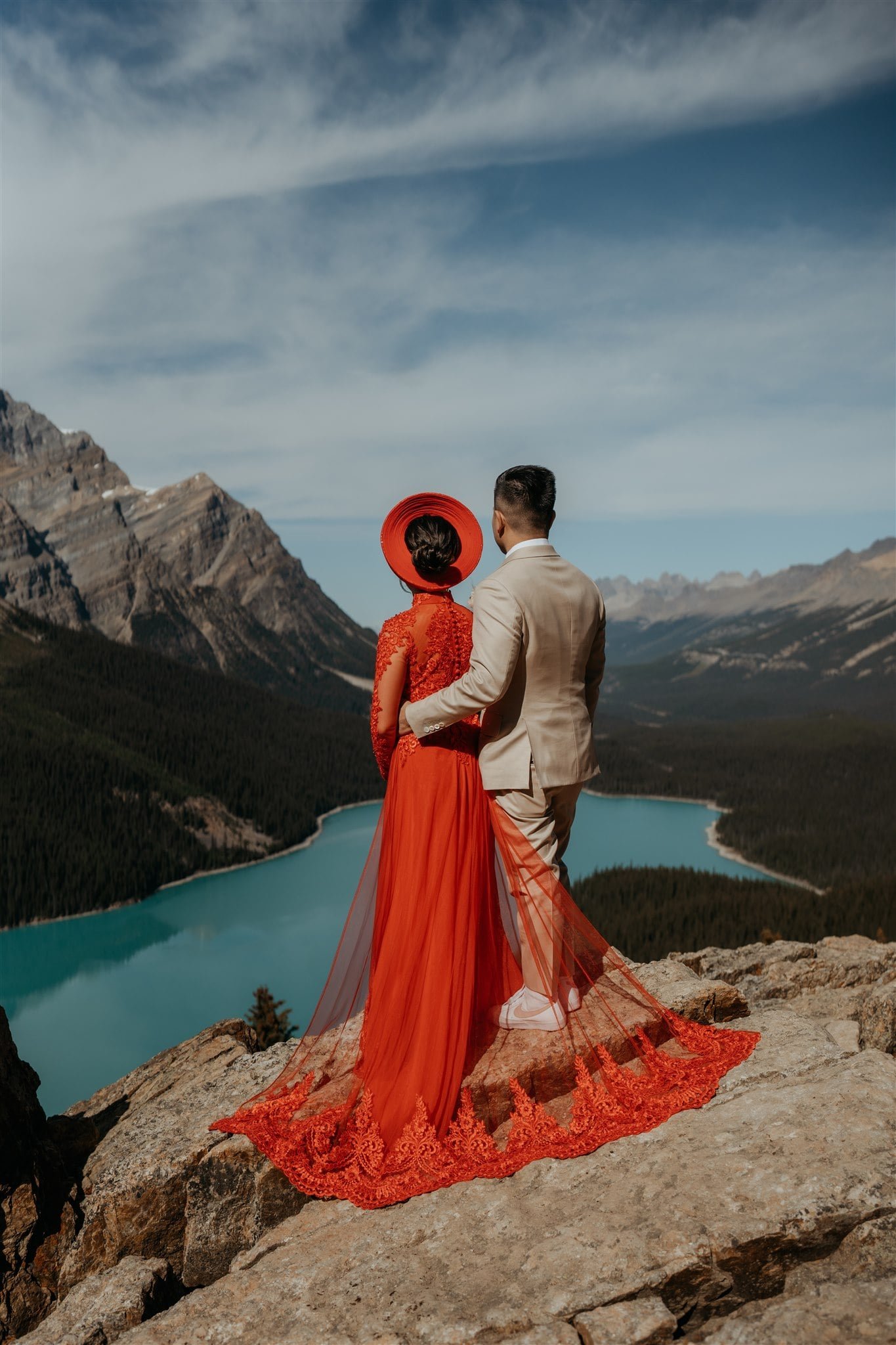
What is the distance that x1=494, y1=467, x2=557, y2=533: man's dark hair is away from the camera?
17.7 feet

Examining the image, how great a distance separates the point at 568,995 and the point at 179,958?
78300 millimetres

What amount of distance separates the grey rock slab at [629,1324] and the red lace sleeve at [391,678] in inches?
122

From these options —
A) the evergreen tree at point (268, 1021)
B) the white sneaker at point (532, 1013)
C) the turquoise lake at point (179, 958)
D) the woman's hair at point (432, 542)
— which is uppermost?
the woman's hair at point (432, 542)

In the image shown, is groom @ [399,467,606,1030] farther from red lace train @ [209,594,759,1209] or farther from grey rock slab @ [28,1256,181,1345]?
grey rock slab @ [28,1256,181,1345]

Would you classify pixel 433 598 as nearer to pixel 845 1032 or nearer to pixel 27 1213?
pixel 27 1213

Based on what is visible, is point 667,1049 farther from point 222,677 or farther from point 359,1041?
point 222,677

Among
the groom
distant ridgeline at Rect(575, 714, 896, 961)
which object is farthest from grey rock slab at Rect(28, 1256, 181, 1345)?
distant ridgeline at Rect(575, 714, 896, 961)

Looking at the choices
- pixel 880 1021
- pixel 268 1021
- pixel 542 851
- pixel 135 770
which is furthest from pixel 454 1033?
pixel 135 770

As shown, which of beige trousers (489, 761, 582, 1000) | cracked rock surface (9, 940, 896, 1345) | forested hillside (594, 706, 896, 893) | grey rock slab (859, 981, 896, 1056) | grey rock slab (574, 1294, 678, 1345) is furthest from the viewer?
forested hillside (594, 706, 896, 893)

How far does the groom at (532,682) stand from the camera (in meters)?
5.23

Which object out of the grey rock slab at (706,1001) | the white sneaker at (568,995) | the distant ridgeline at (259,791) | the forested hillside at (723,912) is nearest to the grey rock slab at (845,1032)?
the grey rock slab at (706,1001)

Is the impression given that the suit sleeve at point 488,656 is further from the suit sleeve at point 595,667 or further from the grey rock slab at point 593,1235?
the grey rock slab at point 593,1235

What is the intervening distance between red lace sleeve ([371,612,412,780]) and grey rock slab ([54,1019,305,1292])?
3.07 metres

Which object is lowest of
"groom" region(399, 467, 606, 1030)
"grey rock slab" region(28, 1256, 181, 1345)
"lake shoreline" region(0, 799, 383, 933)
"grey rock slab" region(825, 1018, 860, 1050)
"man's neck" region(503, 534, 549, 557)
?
"lake shoreline" region(0, 799, 383, 933)
